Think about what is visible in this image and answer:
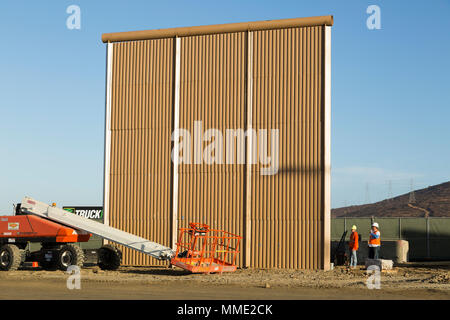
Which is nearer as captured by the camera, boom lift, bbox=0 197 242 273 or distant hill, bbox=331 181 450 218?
boom lift, bbox=0 197 242 273

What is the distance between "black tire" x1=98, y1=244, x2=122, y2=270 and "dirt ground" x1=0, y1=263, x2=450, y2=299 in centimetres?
58

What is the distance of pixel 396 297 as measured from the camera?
1522 centimetres

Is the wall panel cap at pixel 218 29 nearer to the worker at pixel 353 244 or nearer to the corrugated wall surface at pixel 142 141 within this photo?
the corrugated wall surface at pixel 142 141

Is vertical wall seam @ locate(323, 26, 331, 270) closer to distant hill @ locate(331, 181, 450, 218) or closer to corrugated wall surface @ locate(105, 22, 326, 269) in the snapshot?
corrugated wall surface @ locate(105, 22, 326, 269)

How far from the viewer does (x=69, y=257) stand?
77.2ft

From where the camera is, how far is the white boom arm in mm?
23594

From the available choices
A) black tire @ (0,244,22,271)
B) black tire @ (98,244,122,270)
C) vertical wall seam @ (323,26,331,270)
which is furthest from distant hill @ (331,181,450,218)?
black tire @ (0,244,22,271)

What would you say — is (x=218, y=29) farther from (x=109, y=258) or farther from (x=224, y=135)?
(x=109, y=258)

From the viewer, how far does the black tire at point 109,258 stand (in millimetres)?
24375

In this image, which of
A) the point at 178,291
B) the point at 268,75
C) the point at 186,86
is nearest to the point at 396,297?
the point at 178,291

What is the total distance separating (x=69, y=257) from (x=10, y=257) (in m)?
2.28

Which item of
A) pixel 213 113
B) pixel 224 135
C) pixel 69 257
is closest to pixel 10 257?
pixel 69 257

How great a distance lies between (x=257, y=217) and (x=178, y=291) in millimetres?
9802

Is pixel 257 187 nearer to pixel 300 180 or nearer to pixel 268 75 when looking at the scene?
pixel 300 180
